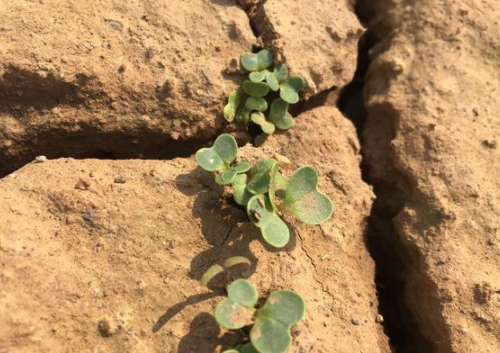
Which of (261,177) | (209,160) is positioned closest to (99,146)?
(209,160)

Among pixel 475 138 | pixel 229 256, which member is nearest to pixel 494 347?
pixel 475 138

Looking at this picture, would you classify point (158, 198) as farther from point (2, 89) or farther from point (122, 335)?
point (2, 89)

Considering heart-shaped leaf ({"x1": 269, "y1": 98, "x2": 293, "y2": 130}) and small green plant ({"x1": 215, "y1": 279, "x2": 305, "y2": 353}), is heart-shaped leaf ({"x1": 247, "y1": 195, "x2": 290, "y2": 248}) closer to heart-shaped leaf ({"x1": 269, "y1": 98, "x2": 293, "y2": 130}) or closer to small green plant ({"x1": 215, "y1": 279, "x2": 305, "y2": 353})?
small green plant ({"x1": 215, "y1": 279, "x2": 305, "y2": 353})

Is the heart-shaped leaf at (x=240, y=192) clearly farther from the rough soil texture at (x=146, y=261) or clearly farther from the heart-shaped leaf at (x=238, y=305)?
the heart-shaped leaf at (x=238, y=305)

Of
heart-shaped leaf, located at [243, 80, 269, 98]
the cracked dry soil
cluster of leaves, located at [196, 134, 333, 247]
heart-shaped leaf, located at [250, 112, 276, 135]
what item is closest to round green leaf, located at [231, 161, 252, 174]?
cluster of leaves, located at [196, 134, 333, 247]

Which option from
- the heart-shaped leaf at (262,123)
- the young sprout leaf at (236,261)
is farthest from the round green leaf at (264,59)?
the young sprout leaf at (236,261)
